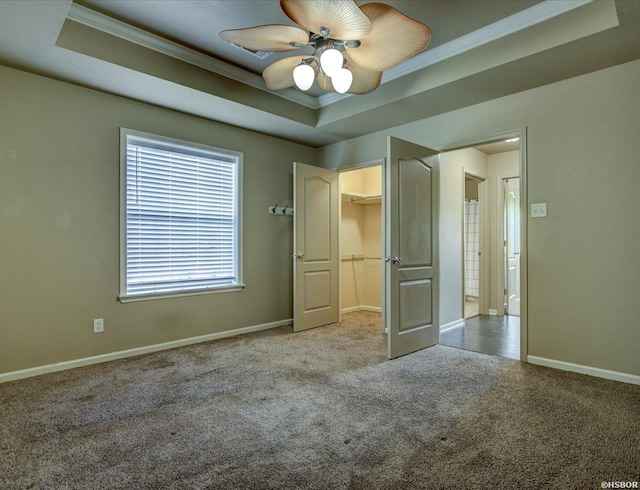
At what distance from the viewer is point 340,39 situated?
216 cm

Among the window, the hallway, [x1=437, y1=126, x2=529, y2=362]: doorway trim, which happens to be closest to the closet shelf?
the window

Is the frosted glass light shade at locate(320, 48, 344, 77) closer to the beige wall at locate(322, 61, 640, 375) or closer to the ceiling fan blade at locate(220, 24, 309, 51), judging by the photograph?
the ceiling fan blade at locate(220, 24, 309, 51)

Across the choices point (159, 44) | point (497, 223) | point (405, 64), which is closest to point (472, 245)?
point (497, 223)

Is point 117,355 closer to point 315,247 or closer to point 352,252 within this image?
point 315,247

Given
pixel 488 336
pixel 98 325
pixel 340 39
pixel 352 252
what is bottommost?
pixel 488 336

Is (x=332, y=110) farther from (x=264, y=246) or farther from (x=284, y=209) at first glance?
(x=264, y=246)

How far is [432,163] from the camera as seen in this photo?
12.8ft

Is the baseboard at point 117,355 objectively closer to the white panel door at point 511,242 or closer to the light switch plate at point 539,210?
the light switch plate at point 539,210

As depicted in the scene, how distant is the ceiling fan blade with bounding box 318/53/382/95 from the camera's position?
266cm

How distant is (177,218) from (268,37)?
2.29 meters

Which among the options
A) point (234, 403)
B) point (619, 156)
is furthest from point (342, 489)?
point (619, 156)

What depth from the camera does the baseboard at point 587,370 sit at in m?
2.74

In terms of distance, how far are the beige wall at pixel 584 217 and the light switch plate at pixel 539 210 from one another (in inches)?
1.3

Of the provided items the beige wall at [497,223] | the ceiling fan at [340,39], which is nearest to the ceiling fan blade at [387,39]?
the ceiling fan at [340,39]
